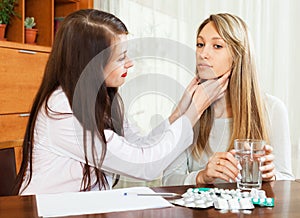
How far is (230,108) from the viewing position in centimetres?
171

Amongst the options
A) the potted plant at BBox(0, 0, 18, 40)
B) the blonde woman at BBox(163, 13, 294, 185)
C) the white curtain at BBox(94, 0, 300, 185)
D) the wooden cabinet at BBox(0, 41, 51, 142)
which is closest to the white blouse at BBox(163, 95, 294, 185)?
the blonde woman at BBox(163, 13, 294, 185)

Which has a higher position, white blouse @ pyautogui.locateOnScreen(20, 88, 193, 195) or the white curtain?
the white curtain

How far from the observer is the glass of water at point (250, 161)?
115 cm

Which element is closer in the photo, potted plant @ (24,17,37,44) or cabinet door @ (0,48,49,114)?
cabinet door @ (0,48,49,114)

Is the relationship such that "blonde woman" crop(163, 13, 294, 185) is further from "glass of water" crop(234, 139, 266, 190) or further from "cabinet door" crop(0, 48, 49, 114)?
"cabinet door" crop(0, 48, 49, 114)

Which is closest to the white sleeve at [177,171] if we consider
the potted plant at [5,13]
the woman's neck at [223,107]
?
the woman's neck at [223,107]

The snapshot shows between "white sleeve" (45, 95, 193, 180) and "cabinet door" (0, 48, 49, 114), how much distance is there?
147 cm

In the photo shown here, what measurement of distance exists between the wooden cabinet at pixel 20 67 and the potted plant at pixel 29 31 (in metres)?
0.11

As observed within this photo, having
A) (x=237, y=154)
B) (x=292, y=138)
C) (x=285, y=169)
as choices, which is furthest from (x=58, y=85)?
(x=292, y=138)

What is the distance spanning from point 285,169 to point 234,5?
1.74 meters

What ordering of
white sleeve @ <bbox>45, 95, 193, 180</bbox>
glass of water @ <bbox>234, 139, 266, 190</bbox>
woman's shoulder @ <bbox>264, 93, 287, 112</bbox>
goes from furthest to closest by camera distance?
1. woman's shoulder @ <bbox>264, 93, 287, 112</bbox>
2. white sleeve @ <bbox>45, 95, 193, 180</bbox>
3. glass of water @ <bbox>234, 139, 266, 190</bbox>

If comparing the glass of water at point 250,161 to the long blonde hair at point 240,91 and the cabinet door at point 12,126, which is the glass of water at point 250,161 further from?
the cabinet door at point 12,126

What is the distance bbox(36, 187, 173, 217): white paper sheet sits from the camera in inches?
36.5

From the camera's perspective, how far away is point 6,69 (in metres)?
2.68
